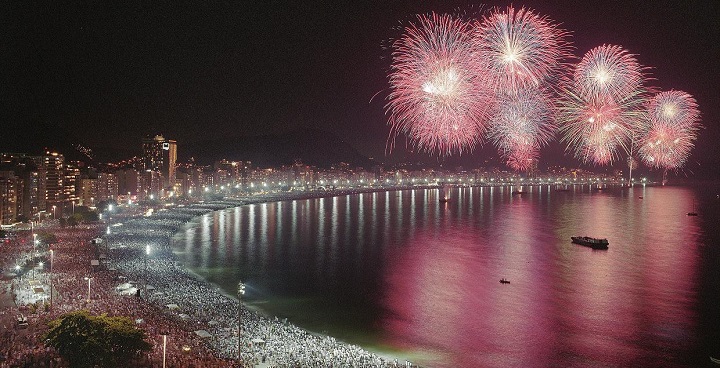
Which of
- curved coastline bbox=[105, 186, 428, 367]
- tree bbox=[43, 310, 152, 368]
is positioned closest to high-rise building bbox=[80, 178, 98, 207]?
curved coastline bbox=[105, 186, 428, 367]

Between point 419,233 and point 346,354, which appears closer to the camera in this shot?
point 346,354

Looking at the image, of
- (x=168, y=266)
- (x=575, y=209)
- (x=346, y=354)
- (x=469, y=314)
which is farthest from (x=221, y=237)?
(x=575, y=209)

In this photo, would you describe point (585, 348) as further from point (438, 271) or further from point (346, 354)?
point (438, 271)

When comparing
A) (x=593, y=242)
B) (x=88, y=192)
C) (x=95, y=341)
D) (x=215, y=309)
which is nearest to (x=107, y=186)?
(x=88, y=192)

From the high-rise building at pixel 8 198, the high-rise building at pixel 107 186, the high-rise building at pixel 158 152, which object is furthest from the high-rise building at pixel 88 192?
the high-rise building at pixel 158 152

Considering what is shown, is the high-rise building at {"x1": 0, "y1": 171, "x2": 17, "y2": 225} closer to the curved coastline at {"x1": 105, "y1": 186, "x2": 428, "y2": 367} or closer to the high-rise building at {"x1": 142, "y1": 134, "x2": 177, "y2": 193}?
the curved coastline at {"x1": 105, "y1": 186, "x2": 428, "y2": 367}

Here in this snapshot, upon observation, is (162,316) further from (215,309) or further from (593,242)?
(593,242)
